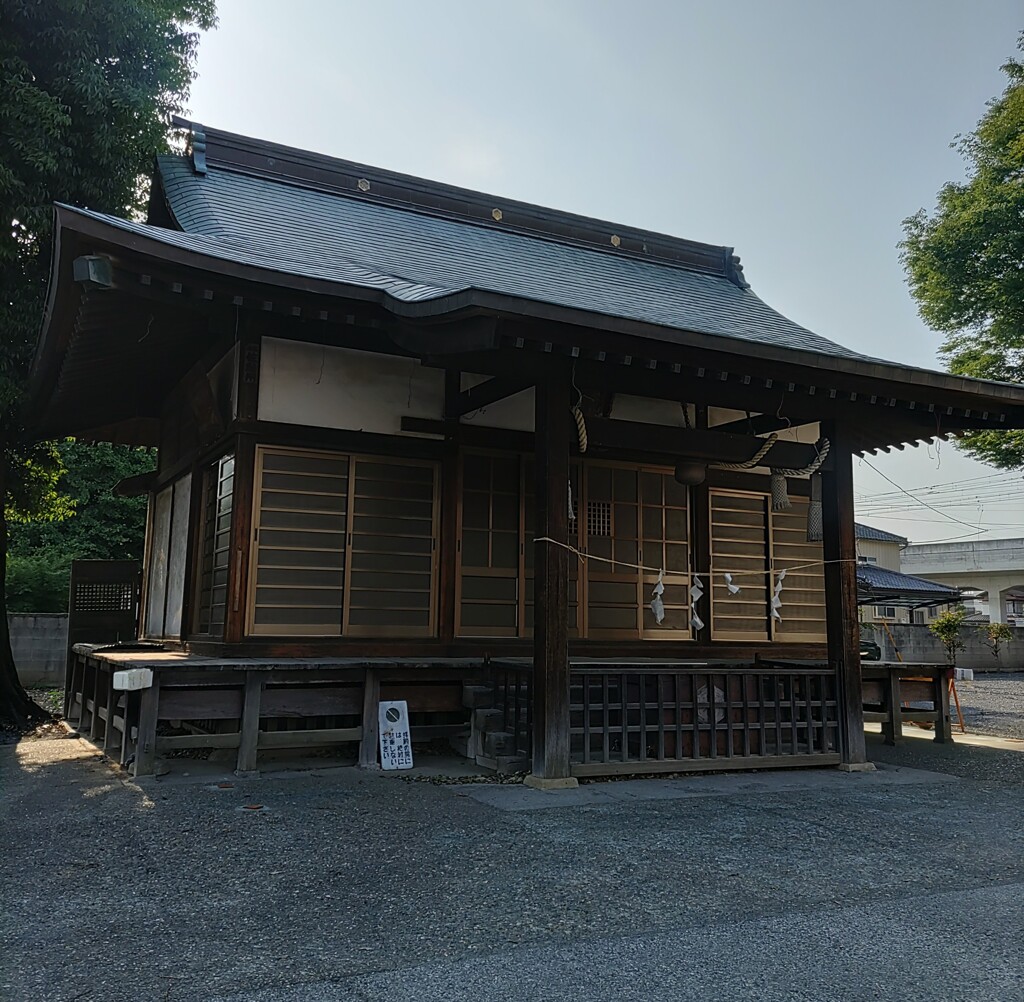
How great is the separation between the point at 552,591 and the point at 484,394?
1962 millimetres

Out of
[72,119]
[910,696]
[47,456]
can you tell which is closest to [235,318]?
[72,119]

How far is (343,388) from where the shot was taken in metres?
7.05

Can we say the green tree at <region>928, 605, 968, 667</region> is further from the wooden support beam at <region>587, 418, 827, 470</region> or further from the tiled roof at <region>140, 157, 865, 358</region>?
the wooden support beam at <region>587, 418, 827, 470</region>

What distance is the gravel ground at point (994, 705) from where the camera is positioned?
33.3ft

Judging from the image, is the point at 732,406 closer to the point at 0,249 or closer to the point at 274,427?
the point at 274,427

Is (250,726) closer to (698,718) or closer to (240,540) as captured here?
(240,540)

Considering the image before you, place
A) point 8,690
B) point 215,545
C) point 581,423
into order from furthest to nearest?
point 8,690
point 215,545
point 581,423

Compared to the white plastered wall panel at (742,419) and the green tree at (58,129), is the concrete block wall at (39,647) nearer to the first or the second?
the green tree at (58,129)

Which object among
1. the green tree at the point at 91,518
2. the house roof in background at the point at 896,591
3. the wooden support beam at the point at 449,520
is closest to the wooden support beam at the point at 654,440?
the wooden support beam at the point at 449,520

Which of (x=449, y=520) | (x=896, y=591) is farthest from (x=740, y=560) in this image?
(x=896, y=591)

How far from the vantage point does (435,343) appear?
5.43 meters

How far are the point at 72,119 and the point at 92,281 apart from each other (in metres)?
4.60

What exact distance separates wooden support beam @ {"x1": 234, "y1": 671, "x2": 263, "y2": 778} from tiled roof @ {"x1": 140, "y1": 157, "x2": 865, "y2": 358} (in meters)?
2.71

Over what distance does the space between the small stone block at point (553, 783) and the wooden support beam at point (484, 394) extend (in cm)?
258
